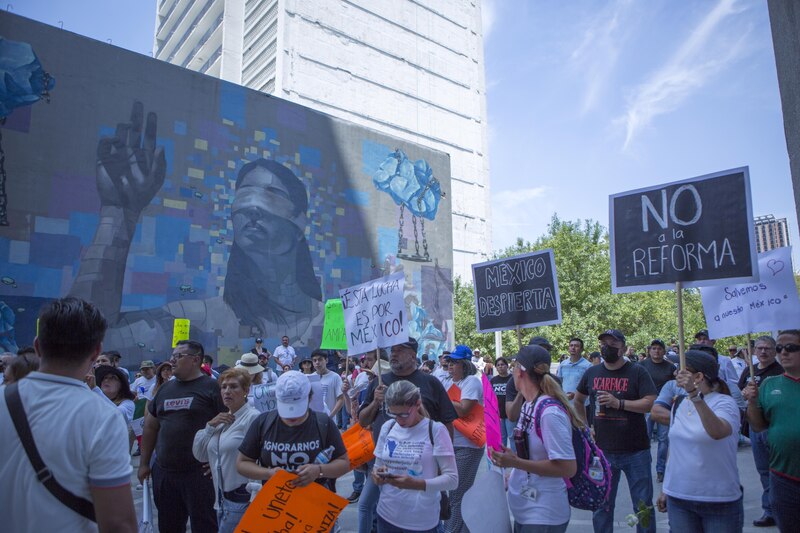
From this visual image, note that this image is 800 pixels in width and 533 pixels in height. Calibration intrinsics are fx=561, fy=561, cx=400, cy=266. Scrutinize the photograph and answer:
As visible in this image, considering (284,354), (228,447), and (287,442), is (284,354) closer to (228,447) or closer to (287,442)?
(228,447)

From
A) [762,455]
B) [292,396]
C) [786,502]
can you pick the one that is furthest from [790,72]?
[762,455]

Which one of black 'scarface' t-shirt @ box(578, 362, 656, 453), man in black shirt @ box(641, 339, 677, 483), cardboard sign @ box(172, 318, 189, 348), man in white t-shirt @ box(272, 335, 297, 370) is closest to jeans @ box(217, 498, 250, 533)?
black 'scarface' t-shirt @ box(578, 362, 656, 453)

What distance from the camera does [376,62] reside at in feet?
142

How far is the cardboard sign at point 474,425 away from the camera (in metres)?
5.47

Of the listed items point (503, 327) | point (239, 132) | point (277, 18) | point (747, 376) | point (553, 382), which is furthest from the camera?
point (277, 18)

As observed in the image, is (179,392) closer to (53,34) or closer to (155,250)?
(155,250)

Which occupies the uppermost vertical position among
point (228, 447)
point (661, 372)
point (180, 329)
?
point (180, 329)

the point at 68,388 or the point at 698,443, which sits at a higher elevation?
the point at 68,388

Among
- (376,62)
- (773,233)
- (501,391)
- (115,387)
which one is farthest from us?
(773,233)

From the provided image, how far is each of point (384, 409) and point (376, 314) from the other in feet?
4.46

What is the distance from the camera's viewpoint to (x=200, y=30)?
47938 millimetres

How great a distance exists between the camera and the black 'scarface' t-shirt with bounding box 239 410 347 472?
12.0 ft

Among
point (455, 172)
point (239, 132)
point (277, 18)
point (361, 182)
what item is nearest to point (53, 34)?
point (239, 132)

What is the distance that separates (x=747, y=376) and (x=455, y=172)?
4042 centimetres
